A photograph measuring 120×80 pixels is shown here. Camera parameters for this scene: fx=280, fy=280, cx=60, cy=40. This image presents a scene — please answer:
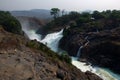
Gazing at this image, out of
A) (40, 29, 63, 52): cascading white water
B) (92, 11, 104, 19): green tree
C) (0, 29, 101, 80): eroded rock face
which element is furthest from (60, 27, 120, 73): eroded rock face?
(92, 11, 104, 19): green tree

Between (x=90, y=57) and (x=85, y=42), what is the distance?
7.02m

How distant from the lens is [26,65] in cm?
3353

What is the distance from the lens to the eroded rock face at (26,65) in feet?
103

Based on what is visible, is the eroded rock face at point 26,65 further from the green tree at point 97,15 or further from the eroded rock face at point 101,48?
the green tree at point 97,15

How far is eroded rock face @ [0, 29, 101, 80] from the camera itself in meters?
31.4

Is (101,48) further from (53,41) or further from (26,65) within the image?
(26,65)

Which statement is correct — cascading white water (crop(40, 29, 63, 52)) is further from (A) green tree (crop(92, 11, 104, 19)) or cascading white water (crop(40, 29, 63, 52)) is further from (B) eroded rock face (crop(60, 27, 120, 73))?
(A) green tree (crop(92, 11, 104, 19))

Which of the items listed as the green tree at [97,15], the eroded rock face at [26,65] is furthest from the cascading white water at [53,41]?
the eroded rock face at [26,65]

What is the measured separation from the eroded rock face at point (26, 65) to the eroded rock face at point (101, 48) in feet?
61.0

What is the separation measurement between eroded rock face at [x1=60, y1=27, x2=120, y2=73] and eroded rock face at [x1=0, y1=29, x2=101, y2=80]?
18.6 metres

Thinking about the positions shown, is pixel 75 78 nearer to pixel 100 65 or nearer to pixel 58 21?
pixel 100 65

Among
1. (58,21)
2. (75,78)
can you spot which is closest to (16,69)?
(75,78)

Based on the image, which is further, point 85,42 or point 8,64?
point 85,42

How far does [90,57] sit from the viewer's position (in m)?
64.1
